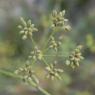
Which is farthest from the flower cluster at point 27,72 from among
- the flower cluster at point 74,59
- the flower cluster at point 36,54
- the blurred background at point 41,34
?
the blurred background at point 41,34

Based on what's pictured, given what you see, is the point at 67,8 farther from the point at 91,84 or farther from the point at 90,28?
the point at 91,84

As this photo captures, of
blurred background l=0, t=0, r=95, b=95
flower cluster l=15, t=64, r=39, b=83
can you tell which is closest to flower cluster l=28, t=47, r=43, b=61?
flower cluster l=15, t=64, r=39, b=83

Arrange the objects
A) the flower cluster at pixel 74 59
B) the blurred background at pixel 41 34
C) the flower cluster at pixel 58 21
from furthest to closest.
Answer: the blurred background at pixel 41 34
the flower cluster at pixel 58 21
the flower cluster at pixel 74 59

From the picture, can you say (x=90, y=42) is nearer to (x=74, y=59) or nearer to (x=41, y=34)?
(x=41, y=34)

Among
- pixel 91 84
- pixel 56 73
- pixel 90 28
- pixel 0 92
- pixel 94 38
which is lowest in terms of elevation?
pixel 56 73

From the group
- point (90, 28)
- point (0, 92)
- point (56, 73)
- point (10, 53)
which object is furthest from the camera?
point (90, 28)

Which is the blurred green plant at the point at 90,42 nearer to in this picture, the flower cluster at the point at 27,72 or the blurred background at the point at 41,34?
the blurred background at the point at 41,34

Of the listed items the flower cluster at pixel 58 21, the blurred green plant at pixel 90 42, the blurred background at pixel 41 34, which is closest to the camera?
the flower cluster at pixel 58 21

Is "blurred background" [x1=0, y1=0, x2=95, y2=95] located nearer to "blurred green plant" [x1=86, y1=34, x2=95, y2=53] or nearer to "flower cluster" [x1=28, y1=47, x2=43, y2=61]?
"blurred green plant" [x1=86, y1=34, x2=95, y2=53]

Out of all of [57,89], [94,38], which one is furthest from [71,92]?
[94,38]
